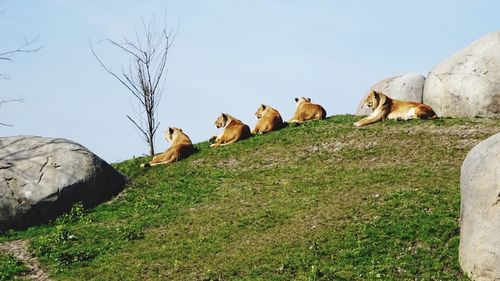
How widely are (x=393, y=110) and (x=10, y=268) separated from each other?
17.0m

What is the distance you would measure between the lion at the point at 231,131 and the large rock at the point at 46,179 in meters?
5.22

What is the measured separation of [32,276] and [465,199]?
34.3 feet

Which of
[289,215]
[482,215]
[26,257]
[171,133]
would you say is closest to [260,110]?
[171,133]

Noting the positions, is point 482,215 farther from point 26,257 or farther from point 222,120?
point 222,120

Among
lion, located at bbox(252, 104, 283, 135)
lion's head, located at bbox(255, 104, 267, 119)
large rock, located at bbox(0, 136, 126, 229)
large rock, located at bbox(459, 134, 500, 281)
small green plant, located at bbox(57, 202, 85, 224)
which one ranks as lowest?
large rock, located at bbox(459, 134, 500, 281)

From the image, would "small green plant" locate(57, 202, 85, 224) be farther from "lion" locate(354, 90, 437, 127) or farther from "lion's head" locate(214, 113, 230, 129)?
"lion" locate(354, 90, 437, 127)

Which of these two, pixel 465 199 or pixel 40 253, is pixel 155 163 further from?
pixel 465 199

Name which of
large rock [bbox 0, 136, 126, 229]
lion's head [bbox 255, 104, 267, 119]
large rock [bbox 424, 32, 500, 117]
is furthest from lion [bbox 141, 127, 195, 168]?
large rock [bbox 424, 32, 500, 117]

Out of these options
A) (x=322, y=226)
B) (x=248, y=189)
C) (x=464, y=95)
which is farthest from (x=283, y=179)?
(x=464, y=95)

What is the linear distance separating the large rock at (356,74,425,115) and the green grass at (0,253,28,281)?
22.4 meters

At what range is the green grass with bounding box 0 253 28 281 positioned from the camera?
18.0 metres

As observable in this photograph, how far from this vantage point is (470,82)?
31.5 meters

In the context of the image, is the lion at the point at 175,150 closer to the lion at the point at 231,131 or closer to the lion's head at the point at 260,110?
the lion at the point at 231,131

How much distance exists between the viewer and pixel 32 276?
18.0 metres
